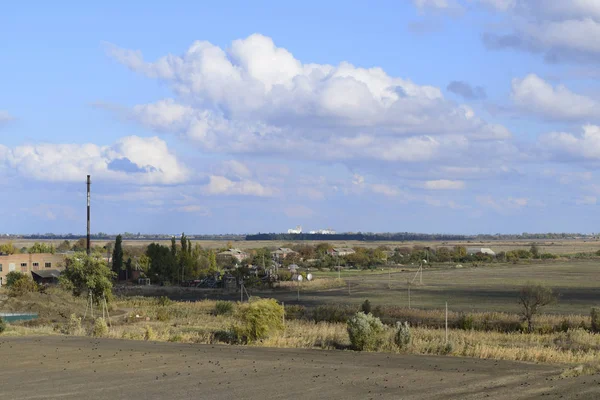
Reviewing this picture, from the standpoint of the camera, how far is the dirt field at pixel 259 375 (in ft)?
53.0

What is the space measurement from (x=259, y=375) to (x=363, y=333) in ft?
21.4

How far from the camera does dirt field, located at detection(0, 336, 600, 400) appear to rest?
16156mm

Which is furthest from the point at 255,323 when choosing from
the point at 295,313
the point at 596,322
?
the point at 295,313

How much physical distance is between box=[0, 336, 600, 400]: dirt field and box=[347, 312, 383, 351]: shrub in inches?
42.9

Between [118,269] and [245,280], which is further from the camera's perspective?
[118,269]

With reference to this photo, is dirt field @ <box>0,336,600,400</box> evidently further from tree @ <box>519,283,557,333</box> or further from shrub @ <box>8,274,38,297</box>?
shrub @ <box>8,274,38,297</box>

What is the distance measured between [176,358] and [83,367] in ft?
9.35

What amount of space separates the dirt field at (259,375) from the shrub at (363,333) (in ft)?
3.57

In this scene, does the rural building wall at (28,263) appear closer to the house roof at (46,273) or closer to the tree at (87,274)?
the house roof at (46,273)

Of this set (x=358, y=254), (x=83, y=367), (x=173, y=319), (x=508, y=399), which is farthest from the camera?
(x=358, y=254)

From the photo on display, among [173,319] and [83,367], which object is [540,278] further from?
[83,367]

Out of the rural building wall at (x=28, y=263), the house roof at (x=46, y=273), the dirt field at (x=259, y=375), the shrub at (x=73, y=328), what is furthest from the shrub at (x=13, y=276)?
the dirt field at (x=259, y=375)

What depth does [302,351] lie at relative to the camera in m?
24.2

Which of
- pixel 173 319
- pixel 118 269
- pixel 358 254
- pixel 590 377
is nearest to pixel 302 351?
pixel 590 377
